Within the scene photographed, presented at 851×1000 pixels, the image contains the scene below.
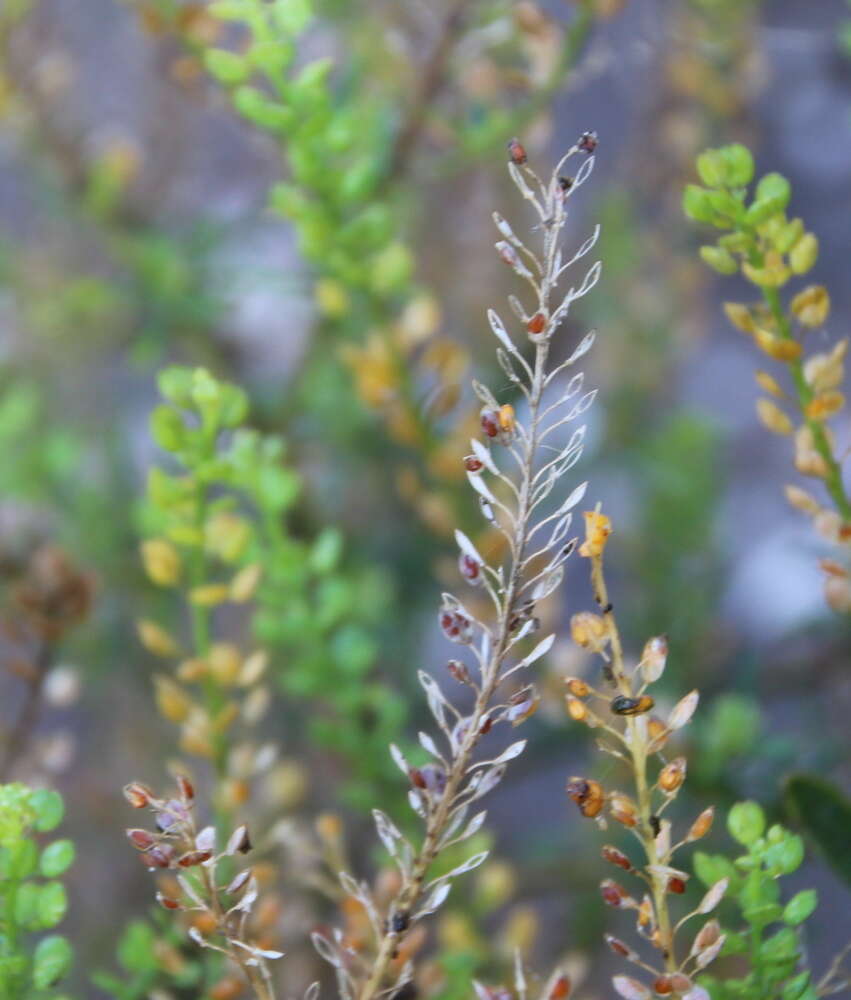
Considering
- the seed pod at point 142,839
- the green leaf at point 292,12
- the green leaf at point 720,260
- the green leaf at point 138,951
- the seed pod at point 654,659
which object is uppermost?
the green leaf at point 292,12

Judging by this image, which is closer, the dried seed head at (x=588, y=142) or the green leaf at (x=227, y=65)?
the dried seed head at (x=588, y=142)

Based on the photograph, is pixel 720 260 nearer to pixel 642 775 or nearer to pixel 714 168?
pixel 714 168

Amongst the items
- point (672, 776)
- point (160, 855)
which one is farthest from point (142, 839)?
point (672, 776)

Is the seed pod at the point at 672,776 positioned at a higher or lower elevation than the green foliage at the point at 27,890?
higher

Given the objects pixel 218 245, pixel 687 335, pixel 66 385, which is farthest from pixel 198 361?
pixel 687 335

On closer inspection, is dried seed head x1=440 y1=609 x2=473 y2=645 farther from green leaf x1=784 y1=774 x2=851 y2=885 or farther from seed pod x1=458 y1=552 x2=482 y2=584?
green leaf x1=784 y1=774 x2=851 y2=885

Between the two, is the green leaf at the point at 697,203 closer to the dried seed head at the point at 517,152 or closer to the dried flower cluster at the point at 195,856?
the dried seed head at the point at 517,152

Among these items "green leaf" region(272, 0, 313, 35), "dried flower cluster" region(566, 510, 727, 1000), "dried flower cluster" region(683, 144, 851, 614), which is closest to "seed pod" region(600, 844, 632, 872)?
"dried flower cluster" region(566, 510, 727, 1000)

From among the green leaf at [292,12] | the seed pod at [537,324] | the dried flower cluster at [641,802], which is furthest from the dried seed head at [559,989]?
the green leaf at [292,12]
